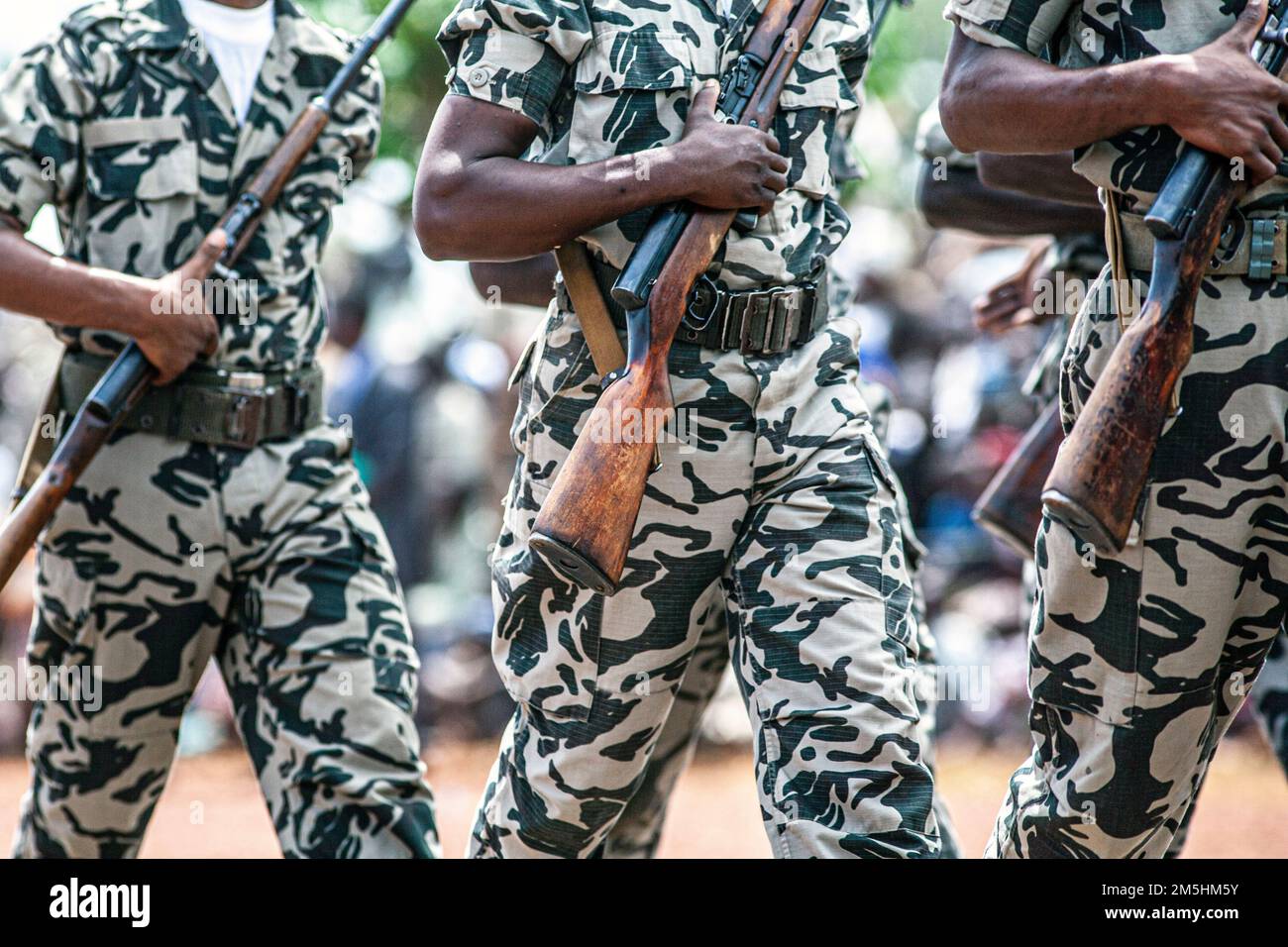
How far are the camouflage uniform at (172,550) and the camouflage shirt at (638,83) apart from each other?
1131mm

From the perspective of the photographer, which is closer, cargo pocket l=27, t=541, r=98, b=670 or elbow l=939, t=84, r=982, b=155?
elbow l=939, t=84, r=982, b=155

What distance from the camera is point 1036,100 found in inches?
116

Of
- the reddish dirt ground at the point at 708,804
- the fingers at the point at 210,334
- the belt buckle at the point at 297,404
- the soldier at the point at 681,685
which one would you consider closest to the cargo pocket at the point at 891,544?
the soldier at the point at 681,685

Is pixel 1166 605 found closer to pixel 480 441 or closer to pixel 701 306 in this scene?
pixel 701 306

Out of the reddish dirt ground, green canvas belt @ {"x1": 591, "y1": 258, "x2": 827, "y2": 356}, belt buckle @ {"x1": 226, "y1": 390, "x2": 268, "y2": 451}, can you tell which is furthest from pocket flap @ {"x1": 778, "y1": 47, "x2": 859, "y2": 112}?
the reddish dirt ground

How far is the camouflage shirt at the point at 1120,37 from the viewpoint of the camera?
2930 millimetres

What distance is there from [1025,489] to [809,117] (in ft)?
4.70

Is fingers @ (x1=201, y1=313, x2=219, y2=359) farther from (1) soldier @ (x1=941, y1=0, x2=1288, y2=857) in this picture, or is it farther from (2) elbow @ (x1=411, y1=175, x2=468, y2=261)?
(1) soldier @ (x1=941, y1=0, x2=1288, y2=857)

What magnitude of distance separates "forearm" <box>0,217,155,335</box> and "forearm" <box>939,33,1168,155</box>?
195cm

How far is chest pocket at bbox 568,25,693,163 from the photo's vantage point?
3143 millimetres

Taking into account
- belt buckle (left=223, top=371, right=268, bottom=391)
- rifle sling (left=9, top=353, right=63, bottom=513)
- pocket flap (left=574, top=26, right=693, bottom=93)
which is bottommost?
rifle sling (left=9, top=353, right=63, bottom=513)

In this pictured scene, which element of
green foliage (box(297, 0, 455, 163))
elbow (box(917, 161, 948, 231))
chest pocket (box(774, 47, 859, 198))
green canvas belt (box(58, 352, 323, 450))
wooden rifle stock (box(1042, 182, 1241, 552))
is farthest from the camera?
green foliage (box(297, 0, 455, 163))

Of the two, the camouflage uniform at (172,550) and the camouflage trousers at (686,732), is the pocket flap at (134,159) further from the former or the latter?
the camouflage trousers at (686,732)
